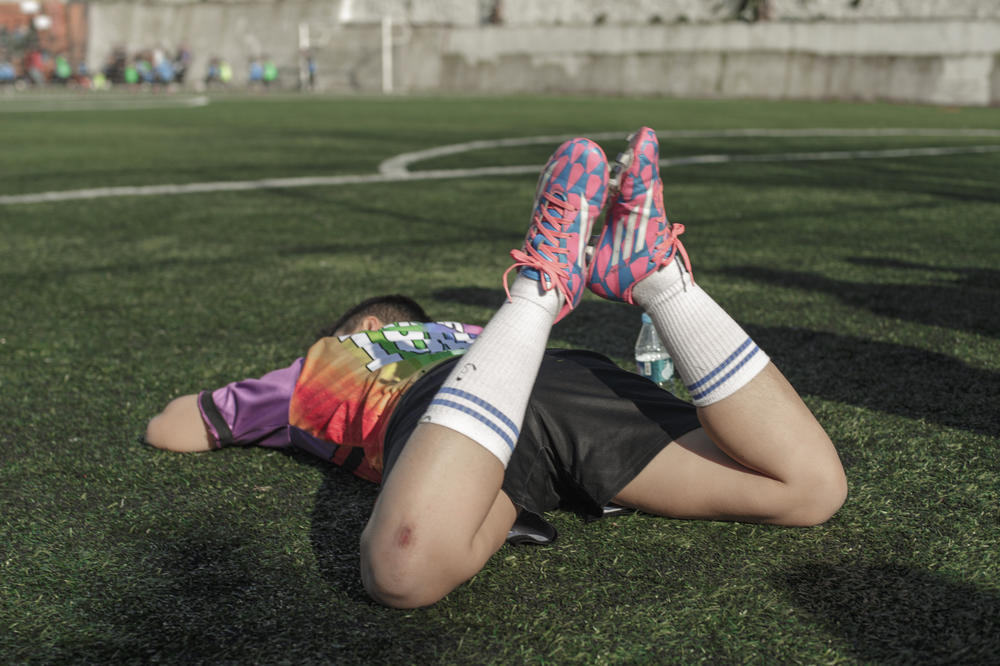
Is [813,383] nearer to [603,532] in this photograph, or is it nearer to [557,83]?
[603,532]

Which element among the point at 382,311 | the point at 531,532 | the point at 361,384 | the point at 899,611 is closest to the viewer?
the point at 899,611

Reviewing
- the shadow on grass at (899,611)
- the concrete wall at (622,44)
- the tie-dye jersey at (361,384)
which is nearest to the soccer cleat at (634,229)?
the tie-dye jersey at (361,384)

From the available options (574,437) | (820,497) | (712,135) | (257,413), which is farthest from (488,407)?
(712,135)

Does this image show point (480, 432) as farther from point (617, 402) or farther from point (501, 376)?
point (617, 402)

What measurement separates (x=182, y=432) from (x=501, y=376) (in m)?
0.97

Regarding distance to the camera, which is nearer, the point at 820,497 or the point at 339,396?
the point at 820,497

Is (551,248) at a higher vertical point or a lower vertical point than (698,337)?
higher

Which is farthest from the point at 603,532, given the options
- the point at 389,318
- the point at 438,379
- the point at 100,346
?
the point at 100,346

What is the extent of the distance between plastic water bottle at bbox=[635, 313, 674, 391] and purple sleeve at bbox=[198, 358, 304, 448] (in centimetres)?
105

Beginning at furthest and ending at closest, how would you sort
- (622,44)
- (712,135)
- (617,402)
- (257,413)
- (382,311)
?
(622,44) < (712,135) < (382,311) < (257,413) < (617,402)

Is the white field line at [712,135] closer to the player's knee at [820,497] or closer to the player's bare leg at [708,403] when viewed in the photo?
the player's bare leg at [708,403]

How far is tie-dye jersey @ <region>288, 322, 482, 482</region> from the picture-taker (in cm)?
203

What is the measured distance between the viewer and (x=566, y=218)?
1.83m

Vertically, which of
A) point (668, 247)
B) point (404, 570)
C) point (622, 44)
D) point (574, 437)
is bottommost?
point (404, 570)
